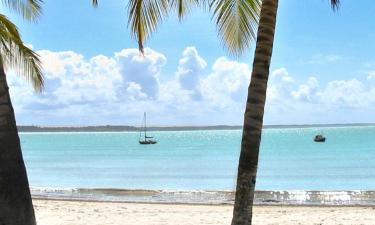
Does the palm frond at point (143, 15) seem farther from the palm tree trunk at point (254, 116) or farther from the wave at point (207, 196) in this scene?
the wave at point (207, 196)

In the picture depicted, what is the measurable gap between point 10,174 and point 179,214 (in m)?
7.27

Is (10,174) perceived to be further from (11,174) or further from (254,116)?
(254,116)

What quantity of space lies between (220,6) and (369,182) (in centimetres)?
3146

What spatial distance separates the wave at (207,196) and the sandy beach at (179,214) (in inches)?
56.5

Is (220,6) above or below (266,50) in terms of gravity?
above

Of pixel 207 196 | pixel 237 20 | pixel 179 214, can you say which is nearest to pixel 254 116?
pixel 237 20

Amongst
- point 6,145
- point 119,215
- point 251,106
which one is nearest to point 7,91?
point 6,145

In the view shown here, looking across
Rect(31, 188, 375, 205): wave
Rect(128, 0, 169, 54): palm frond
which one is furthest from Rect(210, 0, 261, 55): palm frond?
Rect(31, 188, 375, 205): wave

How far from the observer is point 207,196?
19812 millimetres

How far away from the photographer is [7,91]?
7934mm

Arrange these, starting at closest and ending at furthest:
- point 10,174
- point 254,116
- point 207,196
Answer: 1. point 254,116
2. point 10,174
3. point 207,196

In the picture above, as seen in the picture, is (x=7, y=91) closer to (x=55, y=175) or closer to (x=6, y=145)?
(x=6, y=145)

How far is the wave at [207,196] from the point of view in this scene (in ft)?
59.0

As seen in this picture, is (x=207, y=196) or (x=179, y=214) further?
(x=207, y=196)
